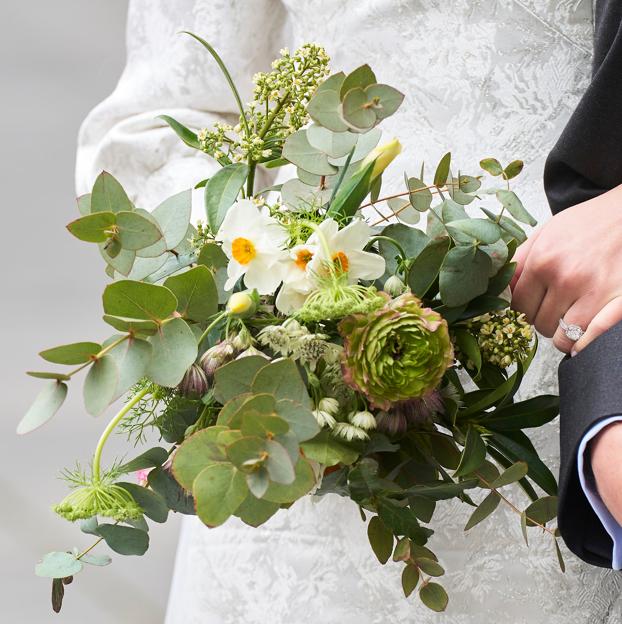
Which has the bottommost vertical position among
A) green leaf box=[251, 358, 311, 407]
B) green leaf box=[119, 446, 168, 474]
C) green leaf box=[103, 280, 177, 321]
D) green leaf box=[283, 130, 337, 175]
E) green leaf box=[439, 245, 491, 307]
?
green leaf box=[119, 446, 168, 474]

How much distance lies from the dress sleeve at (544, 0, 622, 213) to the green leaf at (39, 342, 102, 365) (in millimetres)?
356

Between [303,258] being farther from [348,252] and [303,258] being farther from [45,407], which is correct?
[45,407]

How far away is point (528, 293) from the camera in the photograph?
52cm

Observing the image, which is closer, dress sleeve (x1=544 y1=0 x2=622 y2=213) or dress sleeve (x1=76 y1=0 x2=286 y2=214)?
dress sleeve (x1=544 y1=0 x2=622 y2=213)

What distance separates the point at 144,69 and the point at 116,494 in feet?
1.99

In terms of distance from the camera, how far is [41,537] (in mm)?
1553

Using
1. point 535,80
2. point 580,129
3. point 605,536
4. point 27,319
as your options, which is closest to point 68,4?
point 27,319

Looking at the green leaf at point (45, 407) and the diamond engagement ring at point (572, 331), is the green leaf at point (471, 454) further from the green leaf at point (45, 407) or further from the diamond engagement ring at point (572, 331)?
the green leaf at point (45, 407)

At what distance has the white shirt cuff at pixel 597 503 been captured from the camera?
465 millimetres

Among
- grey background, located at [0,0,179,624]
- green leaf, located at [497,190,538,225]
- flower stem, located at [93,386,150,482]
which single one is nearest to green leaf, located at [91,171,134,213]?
flower stem, located at [93,386,150,482]

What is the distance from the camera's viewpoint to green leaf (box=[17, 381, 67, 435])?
396mm

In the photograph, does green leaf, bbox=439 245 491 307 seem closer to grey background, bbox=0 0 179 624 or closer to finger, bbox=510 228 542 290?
finger, bbox=510 228 542 290

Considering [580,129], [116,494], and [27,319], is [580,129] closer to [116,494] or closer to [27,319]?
[116,494]

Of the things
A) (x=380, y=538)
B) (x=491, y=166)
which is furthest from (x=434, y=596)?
(x=491, y=166)
